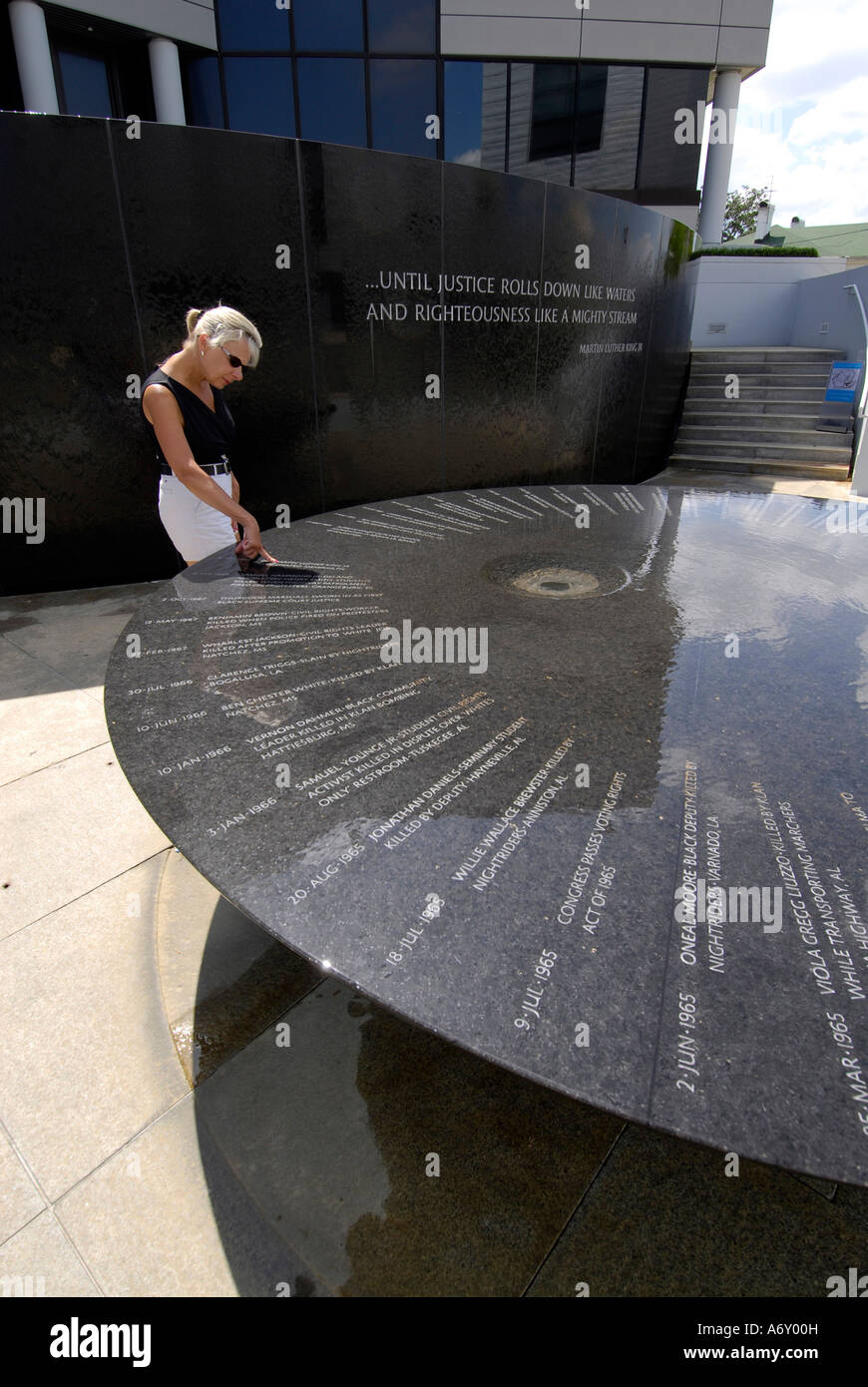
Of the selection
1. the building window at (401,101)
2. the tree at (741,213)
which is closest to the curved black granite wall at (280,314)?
the building window at (401,101)

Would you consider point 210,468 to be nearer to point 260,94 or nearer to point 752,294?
point 260,94

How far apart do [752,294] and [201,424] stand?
1731 centimetres

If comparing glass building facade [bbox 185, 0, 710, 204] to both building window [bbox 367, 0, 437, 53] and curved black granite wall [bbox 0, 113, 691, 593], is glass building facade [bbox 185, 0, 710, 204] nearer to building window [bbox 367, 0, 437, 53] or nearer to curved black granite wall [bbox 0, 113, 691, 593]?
building window [bbox 367, 0, 437, 53]

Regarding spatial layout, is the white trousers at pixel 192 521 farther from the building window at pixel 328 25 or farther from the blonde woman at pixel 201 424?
the building window at pixel 328 25

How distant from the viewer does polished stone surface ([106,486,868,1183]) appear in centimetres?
118

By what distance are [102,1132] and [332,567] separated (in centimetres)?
220

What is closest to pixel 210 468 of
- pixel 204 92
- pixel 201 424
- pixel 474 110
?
pixel 201 424

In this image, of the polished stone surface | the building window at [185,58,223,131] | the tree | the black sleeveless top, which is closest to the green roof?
the tree

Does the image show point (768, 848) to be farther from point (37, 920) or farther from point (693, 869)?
point (37, 920)

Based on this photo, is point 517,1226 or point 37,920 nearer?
point 517,1226

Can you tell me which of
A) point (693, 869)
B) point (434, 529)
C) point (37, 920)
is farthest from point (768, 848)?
point (434, 529)

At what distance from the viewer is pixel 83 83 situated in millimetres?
14328

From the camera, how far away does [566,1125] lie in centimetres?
207
